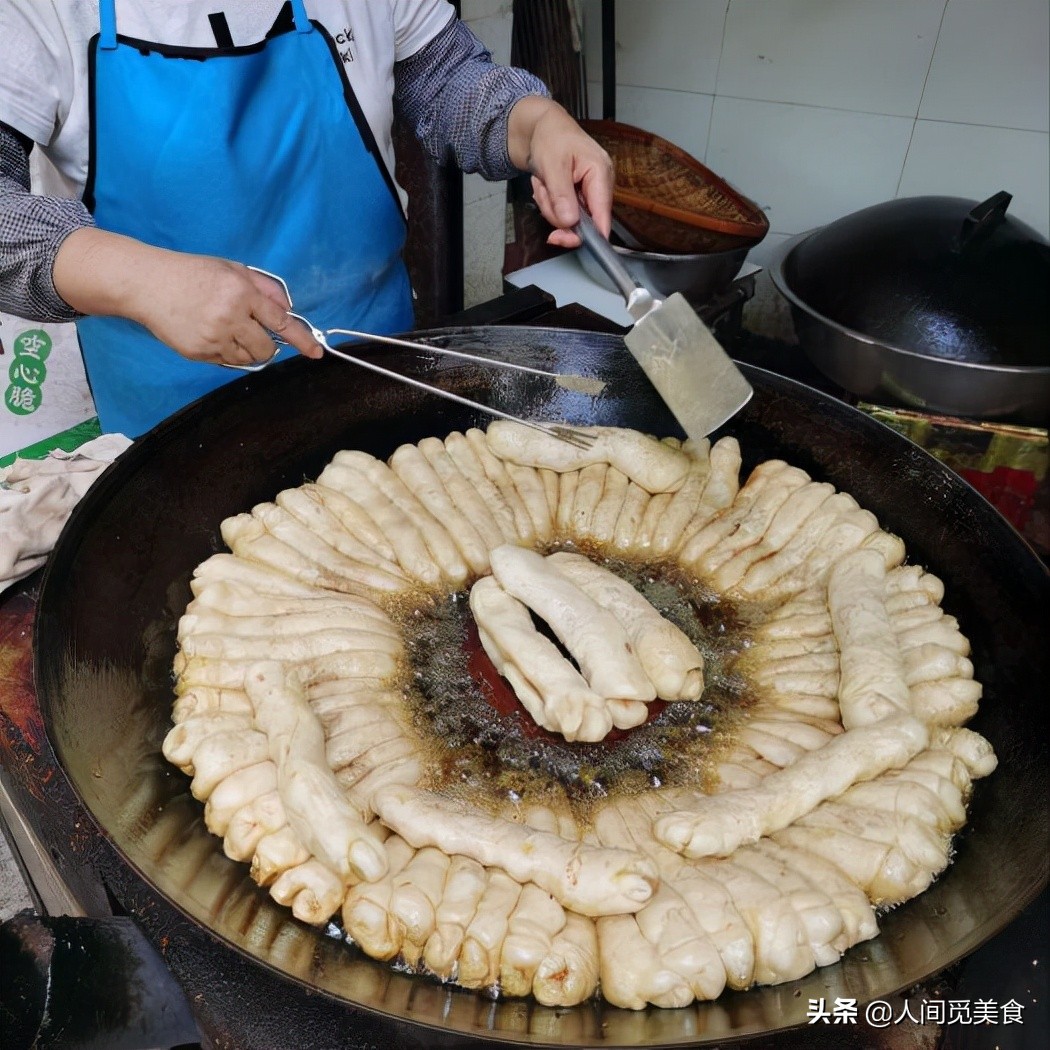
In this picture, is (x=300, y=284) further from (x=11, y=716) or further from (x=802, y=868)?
(x=802, y=868)

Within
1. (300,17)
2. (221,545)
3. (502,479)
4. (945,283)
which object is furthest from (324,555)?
(945,283)

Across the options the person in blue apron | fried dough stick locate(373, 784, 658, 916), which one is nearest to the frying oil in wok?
fried dough stick locate(373, 784, 658, 916)

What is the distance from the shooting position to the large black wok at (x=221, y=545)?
5.74 ft

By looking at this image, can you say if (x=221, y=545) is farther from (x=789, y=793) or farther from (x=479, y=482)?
(x=789, y=793)

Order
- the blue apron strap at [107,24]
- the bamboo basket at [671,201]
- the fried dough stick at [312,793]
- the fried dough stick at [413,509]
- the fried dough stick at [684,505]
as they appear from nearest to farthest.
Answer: the fried dough stick at [312,793] → the blue apron strap at [107,24] → the fried dough stick at [413,509] → the fried dough stick at [684,505] → the bamboo basket at [671,201]

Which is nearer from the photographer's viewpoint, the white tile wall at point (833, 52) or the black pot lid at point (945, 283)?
the black pot lid at point (945, 283)

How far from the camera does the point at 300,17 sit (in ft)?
9.43

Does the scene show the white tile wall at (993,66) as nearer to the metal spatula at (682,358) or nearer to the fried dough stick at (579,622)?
the metal spatula at (682,358)

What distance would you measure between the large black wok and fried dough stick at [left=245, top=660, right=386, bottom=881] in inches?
7.0

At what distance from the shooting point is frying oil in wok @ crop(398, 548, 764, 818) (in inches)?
87.2

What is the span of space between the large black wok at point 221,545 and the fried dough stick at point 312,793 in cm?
18

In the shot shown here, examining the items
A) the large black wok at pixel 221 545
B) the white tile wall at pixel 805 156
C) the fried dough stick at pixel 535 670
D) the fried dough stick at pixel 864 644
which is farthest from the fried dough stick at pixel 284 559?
the white tile wall at pixel 805 156

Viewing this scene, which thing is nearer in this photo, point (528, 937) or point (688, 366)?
point (528, 937)

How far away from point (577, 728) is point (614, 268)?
4.15 feet
